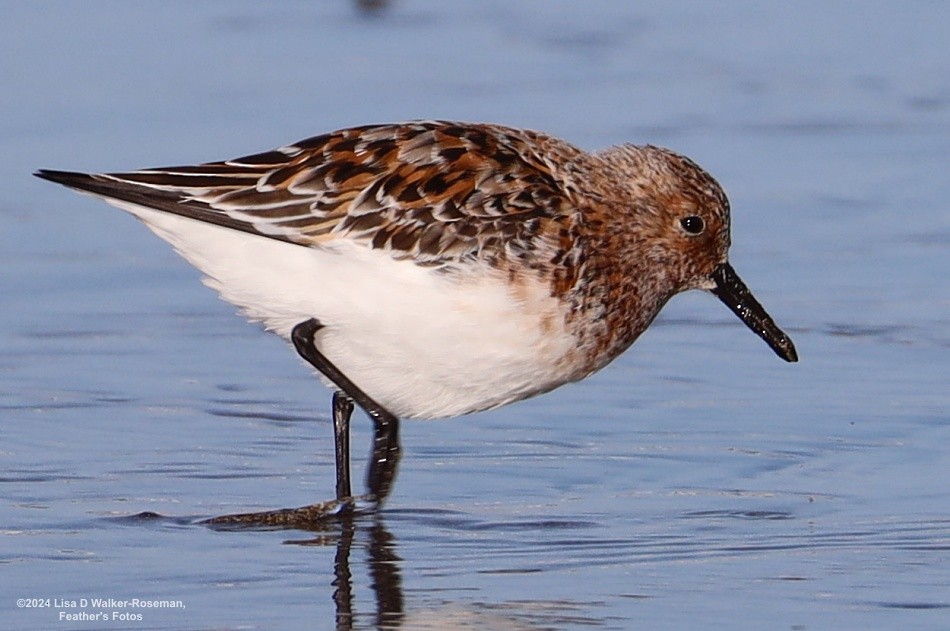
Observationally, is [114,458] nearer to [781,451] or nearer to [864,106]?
[781,451]

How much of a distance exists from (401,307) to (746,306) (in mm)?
1572

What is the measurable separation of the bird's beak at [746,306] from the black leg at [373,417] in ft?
4.56

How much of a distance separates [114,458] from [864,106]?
22.1 feet

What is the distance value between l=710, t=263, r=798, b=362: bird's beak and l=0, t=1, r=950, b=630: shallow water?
457 mm

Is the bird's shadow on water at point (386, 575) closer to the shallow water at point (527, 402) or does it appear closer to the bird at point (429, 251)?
the shallow water at point (527, 402)

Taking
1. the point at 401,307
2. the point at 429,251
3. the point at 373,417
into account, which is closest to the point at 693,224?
the point at 429,251

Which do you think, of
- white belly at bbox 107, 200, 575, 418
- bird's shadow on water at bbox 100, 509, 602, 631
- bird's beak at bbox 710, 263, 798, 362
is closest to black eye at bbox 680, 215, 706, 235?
bird's beak at bbox 710, 263, 798, 362

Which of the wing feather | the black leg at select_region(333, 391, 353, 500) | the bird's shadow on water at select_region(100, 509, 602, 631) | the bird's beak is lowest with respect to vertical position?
the bird's shadow on water at select_region(100, 509, 602, 631)

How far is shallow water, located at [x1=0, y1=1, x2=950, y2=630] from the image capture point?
22.6 feet

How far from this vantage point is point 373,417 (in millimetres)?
8062

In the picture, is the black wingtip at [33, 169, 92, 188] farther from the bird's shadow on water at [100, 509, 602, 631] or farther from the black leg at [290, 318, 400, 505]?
the bird's shadow on water at [100, 509, 602, 631]

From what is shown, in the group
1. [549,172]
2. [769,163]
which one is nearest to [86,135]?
[769,163]

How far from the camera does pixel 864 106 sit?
1338 centimetres

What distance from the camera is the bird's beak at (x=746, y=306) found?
8188mm
